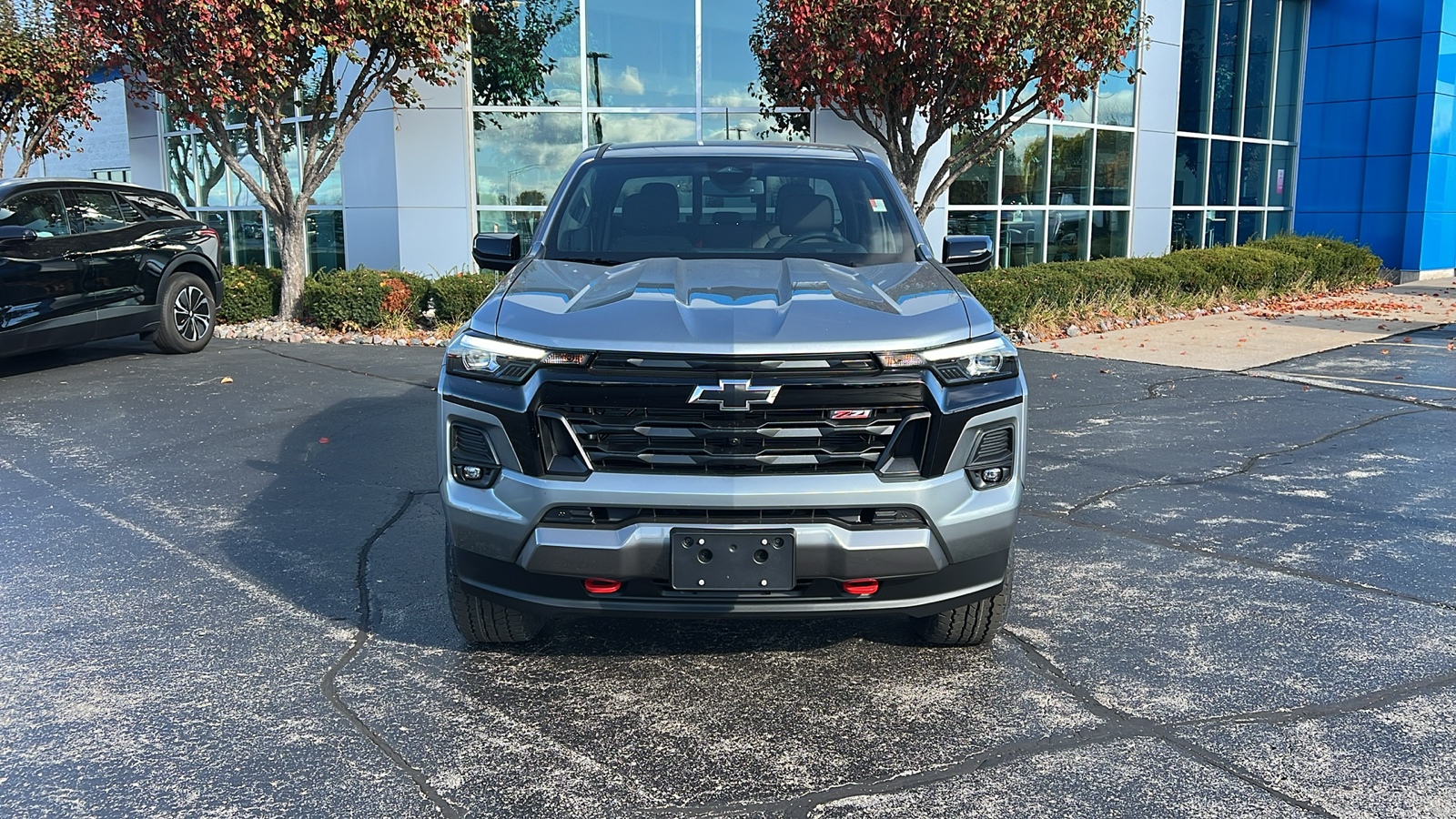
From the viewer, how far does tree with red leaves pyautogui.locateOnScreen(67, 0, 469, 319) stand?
37.4 feet

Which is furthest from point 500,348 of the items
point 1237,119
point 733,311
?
point 1237,119

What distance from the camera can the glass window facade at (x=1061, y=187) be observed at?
653 inches

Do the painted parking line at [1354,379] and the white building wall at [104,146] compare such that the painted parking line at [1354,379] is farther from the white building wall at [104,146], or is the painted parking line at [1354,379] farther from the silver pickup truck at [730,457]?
the white building wall at [104,146]

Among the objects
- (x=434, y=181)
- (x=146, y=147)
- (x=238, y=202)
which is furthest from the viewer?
(x=146, y=147)

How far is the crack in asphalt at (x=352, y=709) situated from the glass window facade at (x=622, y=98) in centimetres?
1029

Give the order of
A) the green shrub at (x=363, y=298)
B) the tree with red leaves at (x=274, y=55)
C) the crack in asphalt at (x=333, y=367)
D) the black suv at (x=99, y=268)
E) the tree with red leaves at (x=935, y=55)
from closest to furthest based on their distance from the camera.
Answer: the black suv at (x=99, y=268) < the crack in asphalt at (x=333, y=367) < the tree with red leaves at (x=274, y=55) < the tree with red leaves at (x=935, y=55) < the green shrub at (x=363, y=298)

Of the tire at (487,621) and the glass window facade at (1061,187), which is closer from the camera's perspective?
the tire at (487,621)

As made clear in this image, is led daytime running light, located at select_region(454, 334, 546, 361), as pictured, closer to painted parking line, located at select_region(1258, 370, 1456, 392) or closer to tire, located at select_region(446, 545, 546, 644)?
tire, located at select_region(446, 545, 546, 644)

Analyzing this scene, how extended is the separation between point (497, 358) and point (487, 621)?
1009 mm

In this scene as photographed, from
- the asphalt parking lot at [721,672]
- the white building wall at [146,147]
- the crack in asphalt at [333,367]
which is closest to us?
the asphalt parking lot at [721,672]

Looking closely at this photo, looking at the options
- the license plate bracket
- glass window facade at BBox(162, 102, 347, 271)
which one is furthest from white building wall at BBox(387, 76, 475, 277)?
the license plate bracket

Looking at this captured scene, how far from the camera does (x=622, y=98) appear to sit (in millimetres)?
15094

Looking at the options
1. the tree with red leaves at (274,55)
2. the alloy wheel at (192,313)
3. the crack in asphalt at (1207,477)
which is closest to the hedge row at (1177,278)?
the crack in asphalt at (1207,477)

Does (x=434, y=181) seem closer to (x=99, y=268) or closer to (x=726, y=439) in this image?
(x=99, y=268)
